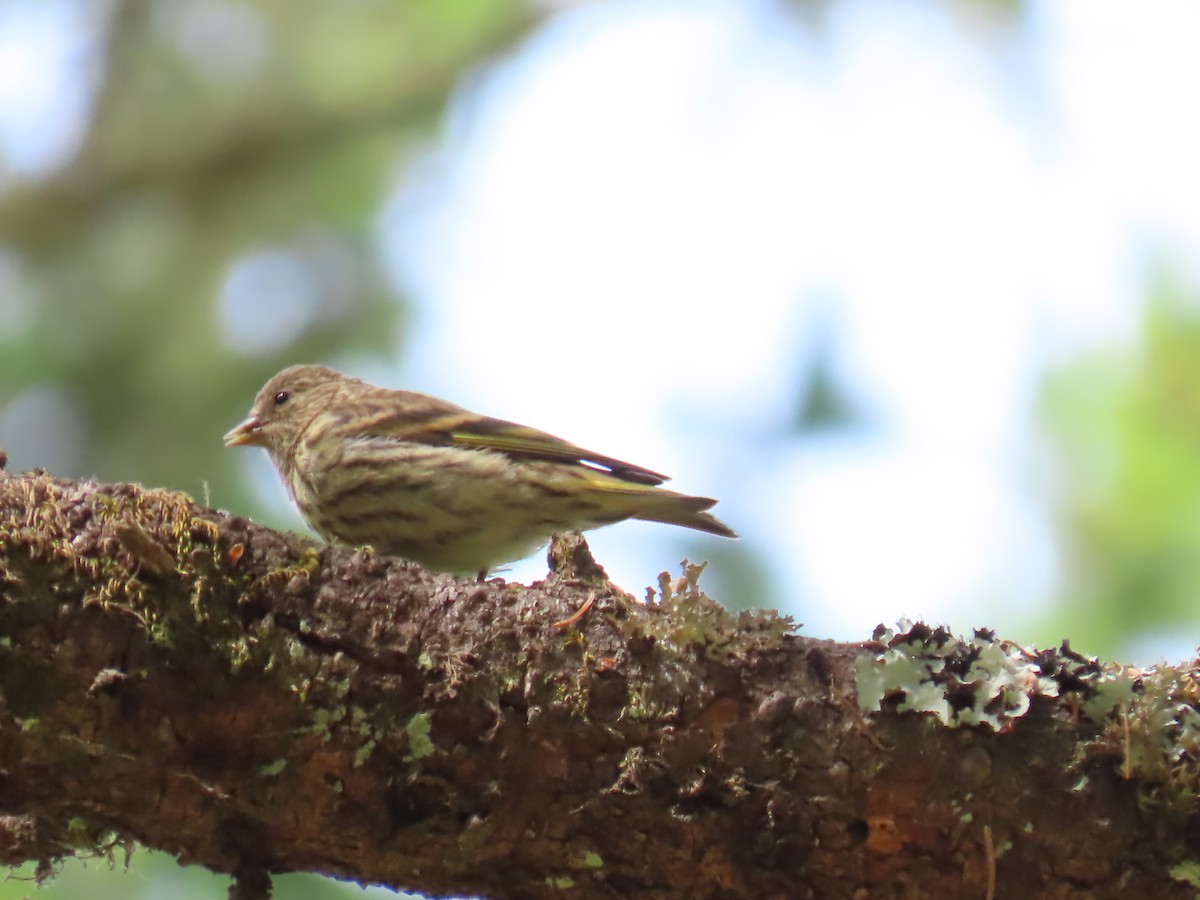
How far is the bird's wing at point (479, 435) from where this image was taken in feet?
15.2

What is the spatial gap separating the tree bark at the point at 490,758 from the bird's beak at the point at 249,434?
280 centimetres

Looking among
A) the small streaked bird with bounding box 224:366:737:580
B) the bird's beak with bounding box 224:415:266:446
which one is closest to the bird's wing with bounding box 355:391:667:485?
the small streaked bird with bounding box 224:366:737:580

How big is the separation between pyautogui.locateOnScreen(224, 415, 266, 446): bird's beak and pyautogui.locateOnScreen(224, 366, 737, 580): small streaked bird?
A: 63 centimetres

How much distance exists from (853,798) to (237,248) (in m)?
5.00

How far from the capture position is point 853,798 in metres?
2.51

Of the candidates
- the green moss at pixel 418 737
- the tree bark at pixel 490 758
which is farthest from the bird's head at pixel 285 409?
the green moss at pixel 418 737

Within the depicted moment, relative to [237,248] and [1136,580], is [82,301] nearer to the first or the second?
[237,248]

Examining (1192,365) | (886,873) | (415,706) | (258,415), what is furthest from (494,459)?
(1192,365)

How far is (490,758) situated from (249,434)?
319cm

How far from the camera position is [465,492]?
4.50 metres

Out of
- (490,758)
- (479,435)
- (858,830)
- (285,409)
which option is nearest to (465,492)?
(479,435)

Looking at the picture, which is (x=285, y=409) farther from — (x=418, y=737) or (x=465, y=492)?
(x=418, y=737)

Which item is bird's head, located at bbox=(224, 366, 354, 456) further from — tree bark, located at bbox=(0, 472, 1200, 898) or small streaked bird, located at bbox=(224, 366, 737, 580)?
tree bark, located at bbox=(0, 472, 1200, 898)

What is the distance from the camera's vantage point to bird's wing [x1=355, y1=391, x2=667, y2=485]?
462 centimetres
